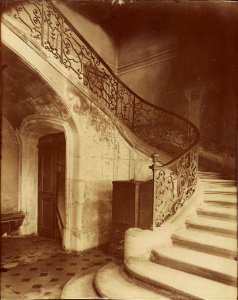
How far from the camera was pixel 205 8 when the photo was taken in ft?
28.5

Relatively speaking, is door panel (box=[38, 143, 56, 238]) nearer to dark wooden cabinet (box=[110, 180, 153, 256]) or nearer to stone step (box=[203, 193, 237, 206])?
dark wooden cabinet (box=[110, 180, 153, 256])

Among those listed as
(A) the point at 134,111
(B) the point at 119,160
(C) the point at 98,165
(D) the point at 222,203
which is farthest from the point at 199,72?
(D) the point at 222,203

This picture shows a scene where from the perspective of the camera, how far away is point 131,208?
557 centimetres

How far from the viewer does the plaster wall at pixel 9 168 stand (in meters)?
7.28

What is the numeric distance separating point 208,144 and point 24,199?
546 centimetres

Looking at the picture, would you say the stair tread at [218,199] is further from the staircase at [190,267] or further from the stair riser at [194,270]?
the stair riser at [194,270]

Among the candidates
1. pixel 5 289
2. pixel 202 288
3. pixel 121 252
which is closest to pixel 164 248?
pixel 202 288

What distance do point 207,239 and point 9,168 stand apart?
5.38 m

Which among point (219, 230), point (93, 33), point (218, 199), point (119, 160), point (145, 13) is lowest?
point (219, 230)

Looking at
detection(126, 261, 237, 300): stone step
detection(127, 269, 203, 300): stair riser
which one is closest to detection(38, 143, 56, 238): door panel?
detection(126, 261, 237, 300): stone step

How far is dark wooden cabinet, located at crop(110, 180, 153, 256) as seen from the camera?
5531 mm

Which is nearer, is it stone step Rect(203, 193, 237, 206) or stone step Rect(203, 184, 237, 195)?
stone step Rect(203, 193, 237, 206)

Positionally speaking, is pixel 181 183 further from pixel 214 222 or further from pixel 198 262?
pixel 198 262

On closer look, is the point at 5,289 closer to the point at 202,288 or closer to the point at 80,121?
the point at 202,288
